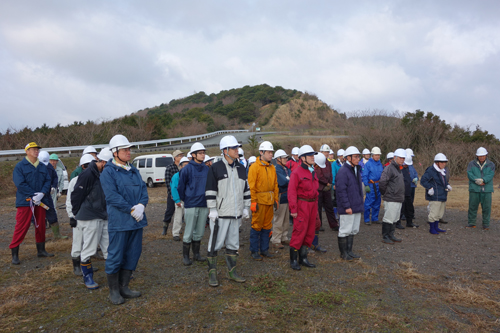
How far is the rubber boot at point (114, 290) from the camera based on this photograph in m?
3.86

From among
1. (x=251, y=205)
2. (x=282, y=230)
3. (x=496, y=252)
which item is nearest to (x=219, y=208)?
(x=251, y=205)

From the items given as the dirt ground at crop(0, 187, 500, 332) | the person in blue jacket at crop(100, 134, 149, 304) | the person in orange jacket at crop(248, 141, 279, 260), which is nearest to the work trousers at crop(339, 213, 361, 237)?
the dirt ground at crop(0, 187, 500, 332)

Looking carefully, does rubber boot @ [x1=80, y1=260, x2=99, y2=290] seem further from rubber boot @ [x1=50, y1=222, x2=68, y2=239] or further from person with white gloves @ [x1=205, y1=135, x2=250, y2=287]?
rubber boot @ [x1=50, y1=222, x2=68, y2=239]

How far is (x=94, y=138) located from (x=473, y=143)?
2696 cm

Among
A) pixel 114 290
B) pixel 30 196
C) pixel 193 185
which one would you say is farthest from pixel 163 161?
pixel 114 290

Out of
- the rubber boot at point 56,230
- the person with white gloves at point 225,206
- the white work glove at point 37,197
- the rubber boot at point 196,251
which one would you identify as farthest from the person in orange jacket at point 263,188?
the rubber boot at point 56,230

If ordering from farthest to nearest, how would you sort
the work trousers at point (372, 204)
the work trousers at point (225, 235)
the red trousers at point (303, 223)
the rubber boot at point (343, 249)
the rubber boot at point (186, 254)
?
the work trousers at point (372, 204) → the rubber boot at point (343, 249) → the rubber boot at point (186, 254) → the red trousers at point (303, 223) → the work trousers at point (225, 235)

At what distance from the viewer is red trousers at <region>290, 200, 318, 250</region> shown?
500 cm

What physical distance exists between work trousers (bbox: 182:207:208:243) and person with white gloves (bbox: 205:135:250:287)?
70 cm

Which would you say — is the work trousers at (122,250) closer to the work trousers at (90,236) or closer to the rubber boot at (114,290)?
the rubber boot at (114,290)

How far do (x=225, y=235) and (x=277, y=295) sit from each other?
1.10 m

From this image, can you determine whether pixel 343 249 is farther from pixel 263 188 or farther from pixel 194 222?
pixel 194 222

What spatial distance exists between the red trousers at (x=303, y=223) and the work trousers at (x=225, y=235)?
1.04m

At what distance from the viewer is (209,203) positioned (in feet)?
14.4
